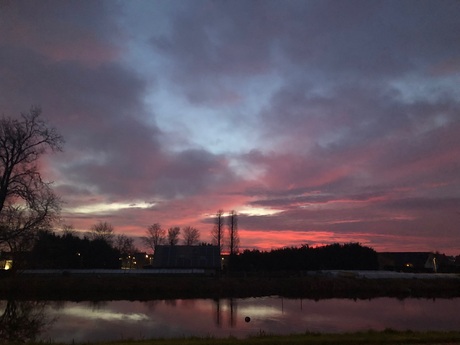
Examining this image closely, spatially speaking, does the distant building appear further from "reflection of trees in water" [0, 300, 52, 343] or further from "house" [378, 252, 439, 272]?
"reflection of trees in water" [0, 300, 52, 343]

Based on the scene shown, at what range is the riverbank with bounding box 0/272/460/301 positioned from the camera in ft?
135

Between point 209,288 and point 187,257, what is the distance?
24.4 metres

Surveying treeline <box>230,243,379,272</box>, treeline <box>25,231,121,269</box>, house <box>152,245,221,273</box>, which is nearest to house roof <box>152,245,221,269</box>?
house <box>152,245,221,273</box>

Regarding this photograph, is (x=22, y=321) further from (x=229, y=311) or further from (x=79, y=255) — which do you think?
(x=79, y=255)

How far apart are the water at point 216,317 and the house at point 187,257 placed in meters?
30.1

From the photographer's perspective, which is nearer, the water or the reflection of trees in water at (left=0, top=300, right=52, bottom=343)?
the reflection of trees in water at (left=0, top=300, right=52, bottom=343)

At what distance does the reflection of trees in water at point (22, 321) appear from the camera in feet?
68.3

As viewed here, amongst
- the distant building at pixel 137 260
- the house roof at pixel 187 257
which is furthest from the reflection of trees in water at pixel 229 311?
the distant building at pixel 137 260

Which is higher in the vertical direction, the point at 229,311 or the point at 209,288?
the point at 209,288

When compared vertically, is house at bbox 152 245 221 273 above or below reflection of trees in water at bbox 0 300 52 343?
above

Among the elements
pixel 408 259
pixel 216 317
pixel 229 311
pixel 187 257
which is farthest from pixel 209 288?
pixel 408 259

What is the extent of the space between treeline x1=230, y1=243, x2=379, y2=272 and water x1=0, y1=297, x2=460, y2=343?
3191 centimetres

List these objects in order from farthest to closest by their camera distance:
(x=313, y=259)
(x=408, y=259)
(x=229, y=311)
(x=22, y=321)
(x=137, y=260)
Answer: (x=137, y=260)
(x=408, y=259)
(x=313, y=259)
(x=229, y=311)
(x=22, y=321)

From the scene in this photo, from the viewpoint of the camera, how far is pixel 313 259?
7269cm
